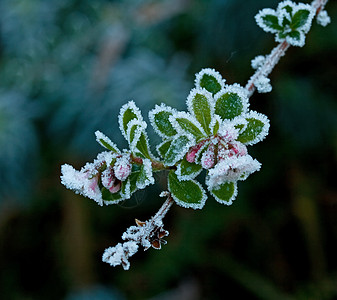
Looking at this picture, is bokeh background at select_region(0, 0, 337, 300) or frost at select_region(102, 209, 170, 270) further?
bokeh background at select_region(0, 0, 337, 300)

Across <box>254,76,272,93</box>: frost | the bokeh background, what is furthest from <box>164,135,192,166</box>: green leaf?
the bokeh background

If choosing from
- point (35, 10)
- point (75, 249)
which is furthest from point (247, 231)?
point (35, 10)

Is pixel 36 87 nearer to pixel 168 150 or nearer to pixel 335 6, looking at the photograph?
pixel 335 6

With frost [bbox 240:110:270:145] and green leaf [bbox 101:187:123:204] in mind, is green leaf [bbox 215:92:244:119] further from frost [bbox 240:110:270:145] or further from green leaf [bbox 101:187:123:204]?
green leaf [bbox 101:187:123:204]

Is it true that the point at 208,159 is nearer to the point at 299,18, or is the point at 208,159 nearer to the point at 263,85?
the point at 263,85

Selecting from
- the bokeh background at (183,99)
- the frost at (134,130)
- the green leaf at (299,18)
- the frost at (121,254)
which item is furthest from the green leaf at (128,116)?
the bokeh background at (183,99)

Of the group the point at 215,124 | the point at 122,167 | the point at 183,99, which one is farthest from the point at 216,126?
the point at 183,99
